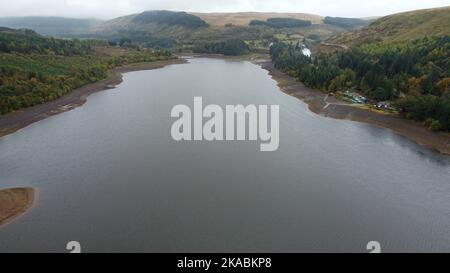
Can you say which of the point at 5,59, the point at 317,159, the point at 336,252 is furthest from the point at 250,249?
the point at 5,59

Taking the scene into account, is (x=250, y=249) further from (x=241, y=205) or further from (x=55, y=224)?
(x=55, y=224)

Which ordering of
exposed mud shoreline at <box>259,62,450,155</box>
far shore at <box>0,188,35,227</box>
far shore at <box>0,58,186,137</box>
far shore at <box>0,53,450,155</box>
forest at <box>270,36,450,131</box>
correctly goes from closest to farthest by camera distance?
far shore at <box>0,188,35,227</box> → exposed mud shoreline at <box>259,62,450,155</box> → far shore at <box>0,53,450,155</box> → forest at <box>270,36,450,131</box> → far shore at <box>0,58,186,137</box>

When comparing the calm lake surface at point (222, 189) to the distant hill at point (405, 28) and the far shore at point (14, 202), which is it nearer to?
the far shore at point (14, 202)

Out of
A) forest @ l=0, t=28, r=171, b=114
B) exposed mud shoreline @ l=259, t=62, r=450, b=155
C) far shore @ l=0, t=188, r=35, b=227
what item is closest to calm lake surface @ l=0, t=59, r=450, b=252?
far shore @ l=0, t=188, r=35, b=227

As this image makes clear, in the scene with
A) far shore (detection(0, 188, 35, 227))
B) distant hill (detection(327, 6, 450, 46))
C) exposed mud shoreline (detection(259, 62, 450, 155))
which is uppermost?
distant hill (detection(327, 6, 450, 46))

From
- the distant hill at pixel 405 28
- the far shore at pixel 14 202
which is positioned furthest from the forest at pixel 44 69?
the distant hill at pixel 405 28

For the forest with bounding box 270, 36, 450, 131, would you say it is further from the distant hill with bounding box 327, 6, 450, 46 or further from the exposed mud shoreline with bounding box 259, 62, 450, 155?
the distant hill with bounding box 327, 6, 450, 46

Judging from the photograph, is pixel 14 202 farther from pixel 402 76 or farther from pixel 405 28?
pixel 405 28

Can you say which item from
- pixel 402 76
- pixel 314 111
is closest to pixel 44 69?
pixel 314 111
